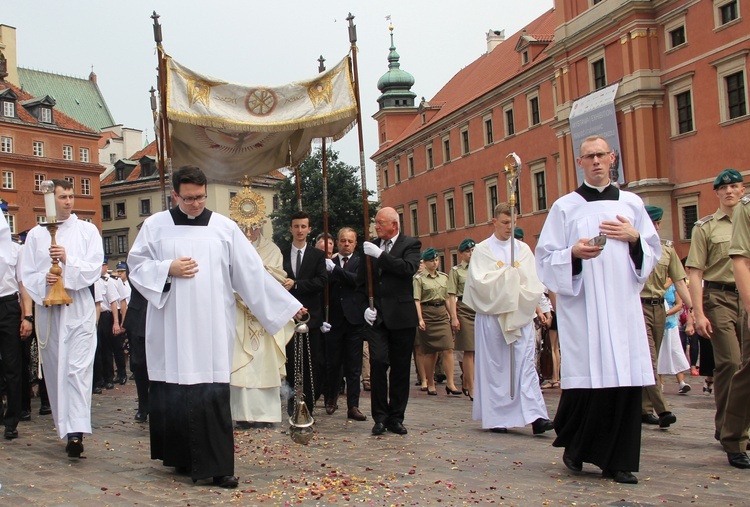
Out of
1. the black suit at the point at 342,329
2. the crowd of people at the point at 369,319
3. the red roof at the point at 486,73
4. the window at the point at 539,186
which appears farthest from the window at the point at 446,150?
the black suit at the point at 342,329

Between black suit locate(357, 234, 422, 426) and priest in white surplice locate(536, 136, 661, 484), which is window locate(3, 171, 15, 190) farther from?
priest in white surplice locate(536, 136, 661, 484)

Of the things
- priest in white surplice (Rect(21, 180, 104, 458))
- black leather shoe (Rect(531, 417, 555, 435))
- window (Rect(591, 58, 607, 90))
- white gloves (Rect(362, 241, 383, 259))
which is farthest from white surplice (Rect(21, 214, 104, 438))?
window (Rect(591, 58, 607, 90))

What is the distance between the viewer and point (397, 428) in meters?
8.26

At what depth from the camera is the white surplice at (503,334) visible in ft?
28.1

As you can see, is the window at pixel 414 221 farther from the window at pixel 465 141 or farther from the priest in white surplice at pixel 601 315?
the priest in white surplice at pixel 601 315

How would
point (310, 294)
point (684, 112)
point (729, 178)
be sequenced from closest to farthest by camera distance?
point (729, 178) < point (310, 294) < point (684, 112)

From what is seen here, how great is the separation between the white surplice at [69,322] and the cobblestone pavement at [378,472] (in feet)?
1.39

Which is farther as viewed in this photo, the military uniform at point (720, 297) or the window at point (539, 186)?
the window at point (539, 186)

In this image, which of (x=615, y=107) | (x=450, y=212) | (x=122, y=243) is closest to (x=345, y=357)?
(x=615, y=107)

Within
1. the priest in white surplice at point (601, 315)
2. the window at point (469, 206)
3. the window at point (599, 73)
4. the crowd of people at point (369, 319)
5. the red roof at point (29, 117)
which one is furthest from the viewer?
the red roof at point (29, 117)

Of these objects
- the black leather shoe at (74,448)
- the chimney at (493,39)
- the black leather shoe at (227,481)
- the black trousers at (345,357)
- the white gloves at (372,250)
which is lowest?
the black leather shoe at (227,481)

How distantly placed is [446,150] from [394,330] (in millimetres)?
54121

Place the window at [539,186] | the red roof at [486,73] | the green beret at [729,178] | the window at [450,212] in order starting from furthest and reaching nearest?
the window at [450,212] → the red roof at [486,73] → the window at [539,186] → the green beret at [729,178]

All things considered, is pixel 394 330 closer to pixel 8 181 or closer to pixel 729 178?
pixel 729 178
